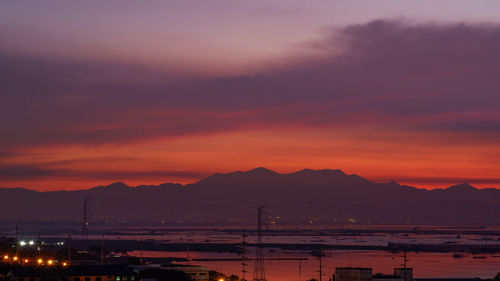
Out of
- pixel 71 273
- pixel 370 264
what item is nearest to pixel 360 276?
pixel 71 273

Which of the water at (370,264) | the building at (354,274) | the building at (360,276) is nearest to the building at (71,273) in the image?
the building at (354,274)

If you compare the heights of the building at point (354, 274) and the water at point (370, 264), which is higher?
the building at point (354, 274)

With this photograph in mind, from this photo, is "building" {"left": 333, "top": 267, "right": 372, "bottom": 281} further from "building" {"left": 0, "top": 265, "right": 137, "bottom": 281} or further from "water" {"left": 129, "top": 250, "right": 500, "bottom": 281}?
"water" {"left": 129, "top": 250, "right": 500, "bottom": 281}

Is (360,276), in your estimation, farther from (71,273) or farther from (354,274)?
(71,273)

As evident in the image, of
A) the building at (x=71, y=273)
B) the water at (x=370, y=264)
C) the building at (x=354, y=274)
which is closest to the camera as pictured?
the building at (x=71, y=273)

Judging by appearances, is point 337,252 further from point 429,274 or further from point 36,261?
point 36,261

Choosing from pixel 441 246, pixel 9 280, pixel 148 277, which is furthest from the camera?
pixel 441 246

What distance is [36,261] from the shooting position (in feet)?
282

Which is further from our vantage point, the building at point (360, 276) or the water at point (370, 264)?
the water at point (370, 264)

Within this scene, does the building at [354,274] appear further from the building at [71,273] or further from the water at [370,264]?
the water at [370,264]

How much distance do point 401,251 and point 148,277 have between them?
103m

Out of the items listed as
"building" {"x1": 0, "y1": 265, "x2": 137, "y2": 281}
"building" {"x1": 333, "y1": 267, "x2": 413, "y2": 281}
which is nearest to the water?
"building" {"x1": 333, "y1": 267, "x2": 413, "y2": 281}

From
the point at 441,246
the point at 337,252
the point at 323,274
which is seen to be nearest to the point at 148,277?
the point at 323,274

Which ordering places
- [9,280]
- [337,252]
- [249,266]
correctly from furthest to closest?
1. [337,252]
2. [249,266]
3. [9,280]
